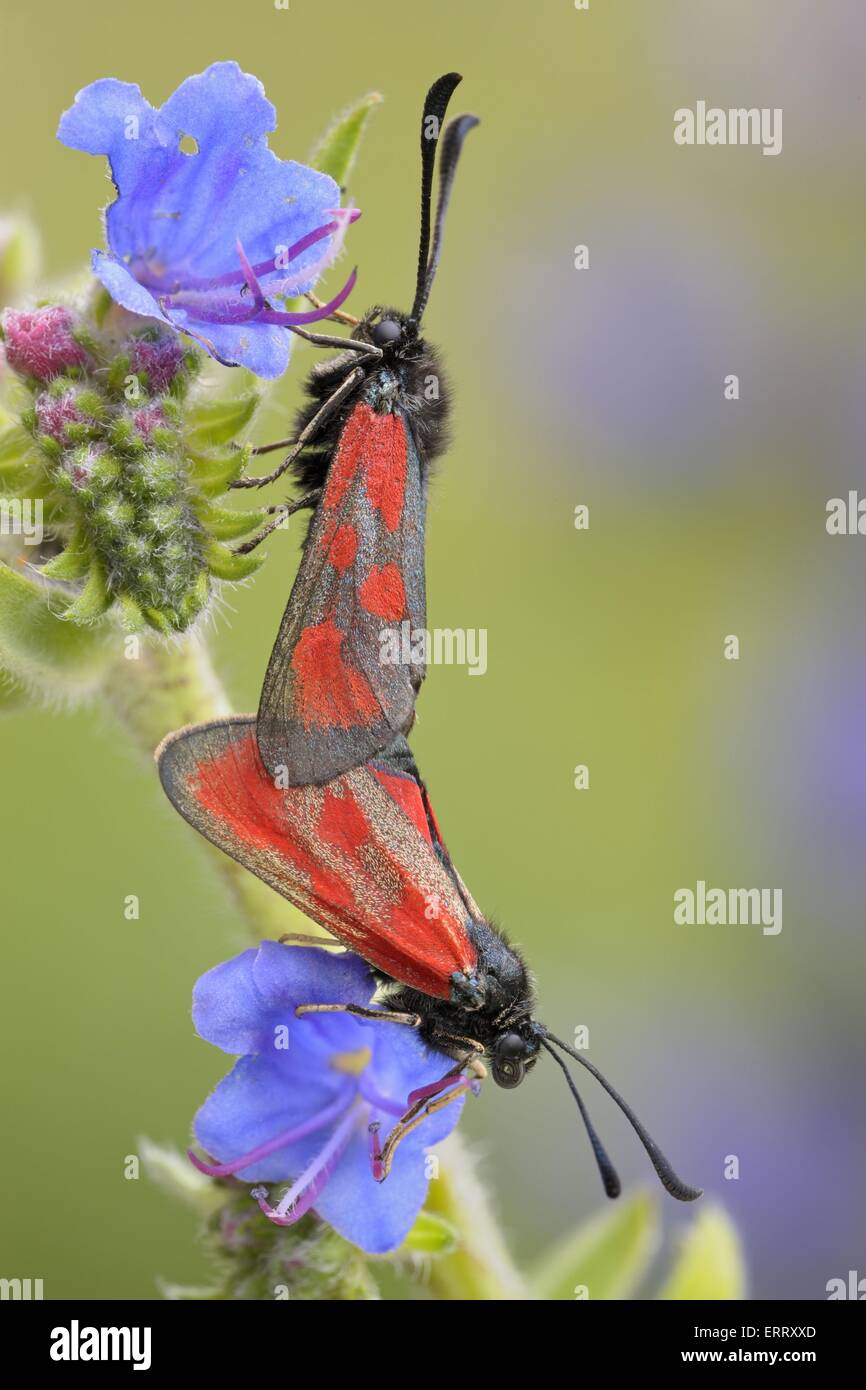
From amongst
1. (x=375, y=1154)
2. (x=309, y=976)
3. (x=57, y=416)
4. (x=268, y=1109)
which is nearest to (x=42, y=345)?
(x=57, y=416)

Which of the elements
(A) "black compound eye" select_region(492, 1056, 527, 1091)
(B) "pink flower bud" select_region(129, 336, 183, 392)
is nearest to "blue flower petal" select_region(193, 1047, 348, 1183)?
(A) "black compound eye" select_region(492, 1056, 527, 1091)

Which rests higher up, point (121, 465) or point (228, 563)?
point (121, 465)

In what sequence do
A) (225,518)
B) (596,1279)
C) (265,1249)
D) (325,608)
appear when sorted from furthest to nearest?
(596,1279) < (265,1249) < (225,518) < (325,608)

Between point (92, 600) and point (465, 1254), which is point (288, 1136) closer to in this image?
point (465, 1254)

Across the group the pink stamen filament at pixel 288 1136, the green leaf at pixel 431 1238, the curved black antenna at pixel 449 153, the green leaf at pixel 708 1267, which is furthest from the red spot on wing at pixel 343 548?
the green leaf at pixel 708 1267
